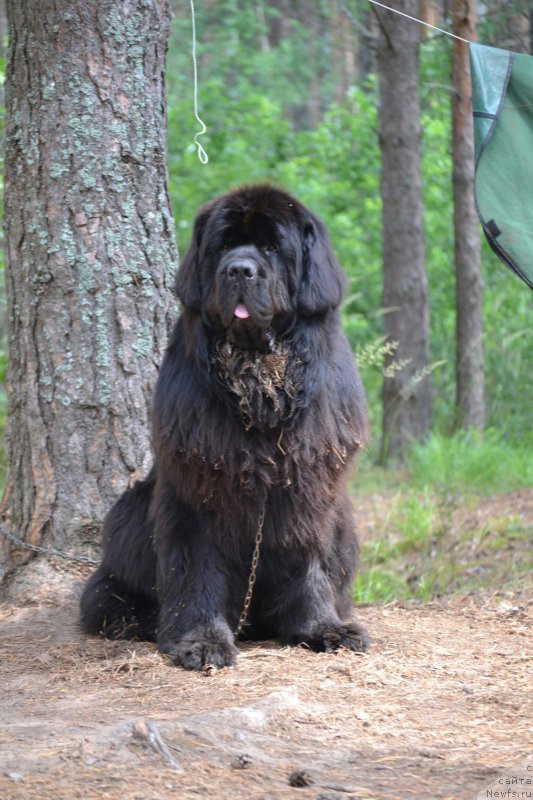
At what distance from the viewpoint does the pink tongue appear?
349 cm

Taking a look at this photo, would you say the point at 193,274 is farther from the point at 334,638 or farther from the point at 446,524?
the point at 446,524

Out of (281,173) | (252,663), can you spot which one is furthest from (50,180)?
(281,173)

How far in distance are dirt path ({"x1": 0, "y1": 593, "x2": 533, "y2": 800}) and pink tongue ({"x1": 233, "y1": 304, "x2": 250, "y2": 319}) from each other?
1258mm

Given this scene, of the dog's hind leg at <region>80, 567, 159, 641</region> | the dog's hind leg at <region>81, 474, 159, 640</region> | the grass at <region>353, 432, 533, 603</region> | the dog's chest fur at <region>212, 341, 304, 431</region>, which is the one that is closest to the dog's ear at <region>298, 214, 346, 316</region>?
the dog's chest fur at <region>212, 341, 304, 431</region>

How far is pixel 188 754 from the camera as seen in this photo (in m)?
2.60

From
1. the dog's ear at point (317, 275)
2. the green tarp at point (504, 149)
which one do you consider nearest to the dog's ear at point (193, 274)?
the dog's ear at point (317, 275)

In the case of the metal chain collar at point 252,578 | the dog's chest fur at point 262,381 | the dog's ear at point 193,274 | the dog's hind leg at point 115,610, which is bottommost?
the dog's hind leg at point 115,610

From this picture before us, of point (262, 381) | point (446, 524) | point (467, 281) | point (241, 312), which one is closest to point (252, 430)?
point (262, 381)

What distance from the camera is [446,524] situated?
6180 mm

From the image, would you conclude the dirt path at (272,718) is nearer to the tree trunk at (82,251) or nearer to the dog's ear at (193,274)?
the tree trunk at (82,251)

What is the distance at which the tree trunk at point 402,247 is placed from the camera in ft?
28.6

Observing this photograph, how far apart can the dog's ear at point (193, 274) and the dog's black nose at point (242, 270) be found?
224 millimetres

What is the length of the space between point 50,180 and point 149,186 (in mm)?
447

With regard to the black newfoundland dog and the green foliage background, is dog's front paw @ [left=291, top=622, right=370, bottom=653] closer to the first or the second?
the black newfoundland dog
